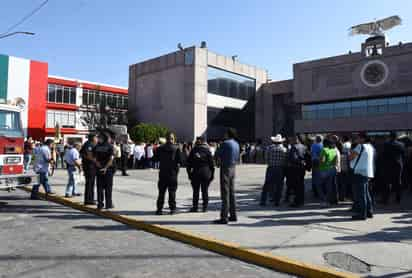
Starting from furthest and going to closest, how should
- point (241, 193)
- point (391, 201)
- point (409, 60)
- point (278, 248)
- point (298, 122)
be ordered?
1. point (298, 122)
2. point (409, 60)
3. point (241, 193)
4. point (391, 201)
5. point (278, 248)

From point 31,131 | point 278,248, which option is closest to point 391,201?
point 278,248

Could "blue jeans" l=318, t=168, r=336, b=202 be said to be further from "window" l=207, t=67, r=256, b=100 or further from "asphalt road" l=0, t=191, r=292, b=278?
"window" l=207, t=67, r=256, b=100

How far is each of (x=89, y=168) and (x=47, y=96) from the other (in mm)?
40433

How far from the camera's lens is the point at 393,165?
27.7 ft

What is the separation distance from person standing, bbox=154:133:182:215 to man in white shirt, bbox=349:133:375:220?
3.84 metres

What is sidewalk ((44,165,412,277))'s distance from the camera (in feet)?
14.5

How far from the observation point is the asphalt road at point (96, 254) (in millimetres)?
4090

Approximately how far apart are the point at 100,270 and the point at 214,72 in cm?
3361

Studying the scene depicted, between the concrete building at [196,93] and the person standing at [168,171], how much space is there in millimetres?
26002

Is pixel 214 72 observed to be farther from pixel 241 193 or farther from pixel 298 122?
pixel 241 193

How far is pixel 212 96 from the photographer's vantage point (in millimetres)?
35969

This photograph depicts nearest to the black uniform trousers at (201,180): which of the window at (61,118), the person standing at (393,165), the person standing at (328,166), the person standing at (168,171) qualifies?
the person standing at (168,171)

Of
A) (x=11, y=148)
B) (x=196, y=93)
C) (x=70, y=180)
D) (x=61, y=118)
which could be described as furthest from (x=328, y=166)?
(x=61, y=118)

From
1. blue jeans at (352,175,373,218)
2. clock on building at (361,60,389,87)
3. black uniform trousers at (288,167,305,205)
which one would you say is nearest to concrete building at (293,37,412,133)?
clock on building at (361,60,389,87)
